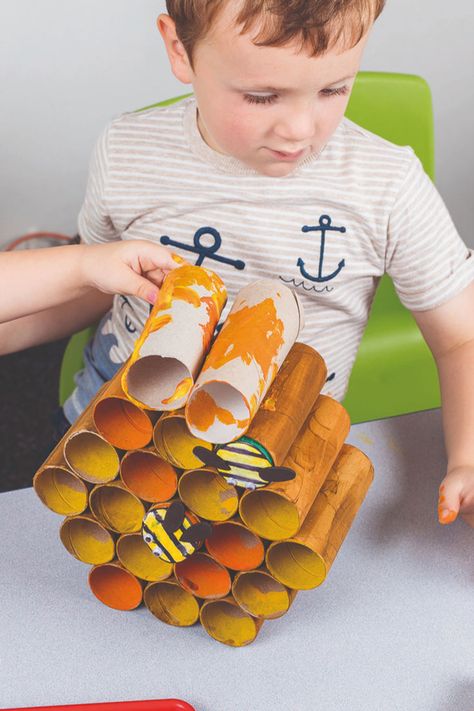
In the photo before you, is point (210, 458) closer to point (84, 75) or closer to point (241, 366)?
point (241, 366)

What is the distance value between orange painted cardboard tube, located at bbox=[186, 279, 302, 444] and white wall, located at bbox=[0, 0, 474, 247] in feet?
3.42

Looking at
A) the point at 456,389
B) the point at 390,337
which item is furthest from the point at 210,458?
the point at 390,337

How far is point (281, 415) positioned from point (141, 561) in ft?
0.52

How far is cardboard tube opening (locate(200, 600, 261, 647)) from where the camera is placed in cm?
59

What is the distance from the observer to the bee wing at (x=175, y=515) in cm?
56

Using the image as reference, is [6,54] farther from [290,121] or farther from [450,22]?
[290,121]

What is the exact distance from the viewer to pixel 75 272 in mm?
718

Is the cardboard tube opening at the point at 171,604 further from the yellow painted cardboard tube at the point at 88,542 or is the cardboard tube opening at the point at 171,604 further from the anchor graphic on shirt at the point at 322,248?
the anchor graphic on shirt at the point at 322,248

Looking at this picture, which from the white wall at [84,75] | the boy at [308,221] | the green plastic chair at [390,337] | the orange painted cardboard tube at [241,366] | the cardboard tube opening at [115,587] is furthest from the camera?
the white wall at [84,75]

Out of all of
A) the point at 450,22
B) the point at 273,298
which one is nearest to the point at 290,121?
the point at 273,298

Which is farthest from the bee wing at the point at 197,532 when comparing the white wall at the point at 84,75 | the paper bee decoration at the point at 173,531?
the white wall at the point at 84,75

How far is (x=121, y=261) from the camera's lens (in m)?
0.68

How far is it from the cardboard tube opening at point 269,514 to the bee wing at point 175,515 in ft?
0.14

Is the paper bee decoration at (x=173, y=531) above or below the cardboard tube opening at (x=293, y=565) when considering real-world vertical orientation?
above
